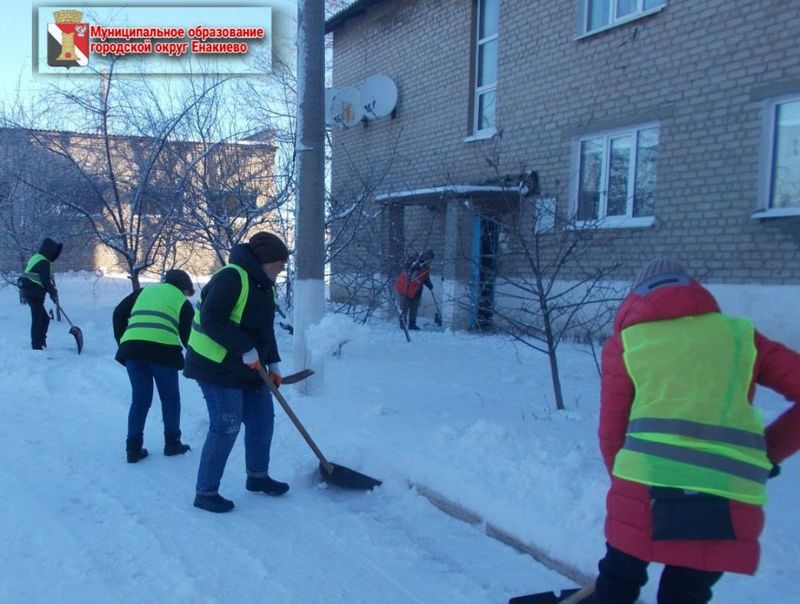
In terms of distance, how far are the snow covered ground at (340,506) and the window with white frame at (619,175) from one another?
12.5 feet

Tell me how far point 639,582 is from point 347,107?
14.1 meters

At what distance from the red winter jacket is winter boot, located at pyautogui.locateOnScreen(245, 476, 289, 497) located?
2.76 meters

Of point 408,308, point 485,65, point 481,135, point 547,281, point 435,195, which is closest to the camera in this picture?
point 547,281

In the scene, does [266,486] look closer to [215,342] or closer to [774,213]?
[215,342]

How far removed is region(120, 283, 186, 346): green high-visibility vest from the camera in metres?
5.29

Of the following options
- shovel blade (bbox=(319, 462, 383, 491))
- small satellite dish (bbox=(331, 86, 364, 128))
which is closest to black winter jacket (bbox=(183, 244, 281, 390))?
shovel blade (bbox=(319, 462, 383, 491))

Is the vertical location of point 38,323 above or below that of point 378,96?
below

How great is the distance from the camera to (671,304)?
7.34ft

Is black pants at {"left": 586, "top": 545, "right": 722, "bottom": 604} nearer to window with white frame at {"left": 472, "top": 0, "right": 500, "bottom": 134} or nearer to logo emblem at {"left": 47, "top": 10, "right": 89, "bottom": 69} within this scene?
logo emblem at {"left": 47, "top": 10, "right": 89, "bottom": 69}

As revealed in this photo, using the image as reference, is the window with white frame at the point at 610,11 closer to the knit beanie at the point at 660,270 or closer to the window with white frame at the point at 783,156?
the window with white frame at the point at 783,156

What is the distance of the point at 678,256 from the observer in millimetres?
9438

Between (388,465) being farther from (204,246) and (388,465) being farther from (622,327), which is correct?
(204,246)

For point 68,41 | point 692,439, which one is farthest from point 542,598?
point 68,41

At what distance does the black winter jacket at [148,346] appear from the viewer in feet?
17.3
